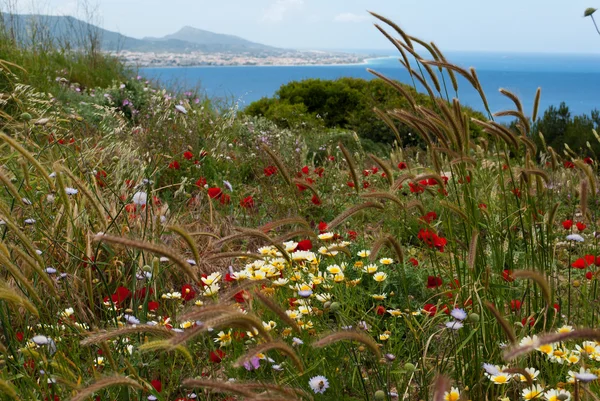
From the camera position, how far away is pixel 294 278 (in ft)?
8.02

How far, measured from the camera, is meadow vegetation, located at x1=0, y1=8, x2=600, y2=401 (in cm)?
173

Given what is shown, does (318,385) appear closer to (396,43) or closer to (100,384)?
(100,384)

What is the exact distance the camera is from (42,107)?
6086 mm

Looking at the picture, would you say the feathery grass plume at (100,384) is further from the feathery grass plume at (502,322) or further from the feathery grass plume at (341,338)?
the feathery grass plume at (502,322)

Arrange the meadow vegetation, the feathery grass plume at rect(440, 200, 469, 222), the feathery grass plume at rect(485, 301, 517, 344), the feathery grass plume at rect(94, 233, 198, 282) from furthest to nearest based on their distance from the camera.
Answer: the feathery grass plume at rect(440, 200, 469, 222)
the meadow vegetation
the feathery grass plume at rect(485, 301, 517, 344)
the feathery grass plume at rect(94, 233, 198, 282)

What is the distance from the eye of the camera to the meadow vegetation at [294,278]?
5.68ft

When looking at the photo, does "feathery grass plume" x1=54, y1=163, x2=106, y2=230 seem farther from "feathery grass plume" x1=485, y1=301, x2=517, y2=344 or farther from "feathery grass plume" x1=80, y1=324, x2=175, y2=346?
"feathery grass plume" x1=485, y1=301, x2=517, y2=344

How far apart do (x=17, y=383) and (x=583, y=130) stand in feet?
34.1

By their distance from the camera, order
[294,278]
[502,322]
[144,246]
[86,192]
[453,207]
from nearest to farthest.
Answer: [144,246]
[502,322]
[86,192]
[453,207]
[294,278]

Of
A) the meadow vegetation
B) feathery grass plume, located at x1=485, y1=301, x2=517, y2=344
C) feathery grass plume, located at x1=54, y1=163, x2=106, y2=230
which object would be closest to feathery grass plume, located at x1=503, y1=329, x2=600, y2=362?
the meadow vegetation

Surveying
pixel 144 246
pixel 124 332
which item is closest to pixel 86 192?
pixel 124 332

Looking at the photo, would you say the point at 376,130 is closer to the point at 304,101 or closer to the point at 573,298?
the point at 304,101

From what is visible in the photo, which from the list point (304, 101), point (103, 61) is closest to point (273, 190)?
point (304, 101)

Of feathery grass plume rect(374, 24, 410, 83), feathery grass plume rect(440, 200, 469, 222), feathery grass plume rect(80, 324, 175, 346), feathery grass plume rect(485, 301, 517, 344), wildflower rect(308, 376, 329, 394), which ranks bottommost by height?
wildflower rect(308, 376, 329, 394)
